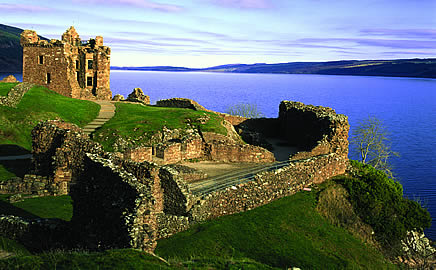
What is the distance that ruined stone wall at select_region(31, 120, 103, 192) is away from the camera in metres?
26.5

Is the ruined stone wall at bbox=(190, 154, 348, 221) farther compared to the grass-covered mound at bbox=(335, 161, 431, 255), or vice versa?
the grass-covered mound at bbox=(335, 161, 431, 255)

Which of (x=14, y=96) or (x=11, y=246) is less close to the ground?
(x=14, y=96)

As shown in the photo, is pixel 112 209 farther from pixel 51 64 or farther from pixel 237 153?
pixel 51 64

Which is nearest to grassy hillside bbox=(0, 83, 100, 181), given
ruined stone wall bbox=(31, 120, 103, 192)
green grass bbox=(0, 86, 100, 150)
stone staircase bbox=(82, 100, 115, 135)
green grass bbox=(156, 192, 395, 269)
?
green grass bbox=(0, 86, 100, 150)

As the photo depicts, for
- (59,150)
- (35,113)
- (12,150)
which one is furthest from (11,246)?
(35,113)

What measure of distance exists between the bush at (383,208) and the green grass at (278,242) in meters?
5.72

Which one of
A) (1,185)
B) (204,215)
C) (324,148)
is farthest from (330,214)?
(1,185)

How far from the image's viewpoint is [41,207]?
2412cm

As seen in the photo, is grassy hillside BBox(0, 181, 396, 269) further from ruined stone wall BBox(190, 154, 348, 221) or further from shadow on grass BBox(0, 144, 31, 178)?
shadow on grass BBox(0, 144, 31, 178)

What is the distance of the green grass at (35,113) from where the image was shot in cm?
4159

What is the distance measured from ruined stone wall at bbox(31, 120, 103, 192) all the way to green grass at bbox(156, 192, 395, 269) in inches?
314

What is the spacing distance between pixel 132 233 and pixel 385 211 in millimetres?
23314

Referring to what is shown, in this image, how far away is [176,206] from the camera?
76.5 ft

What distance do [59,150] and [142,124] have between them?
18024 mm
